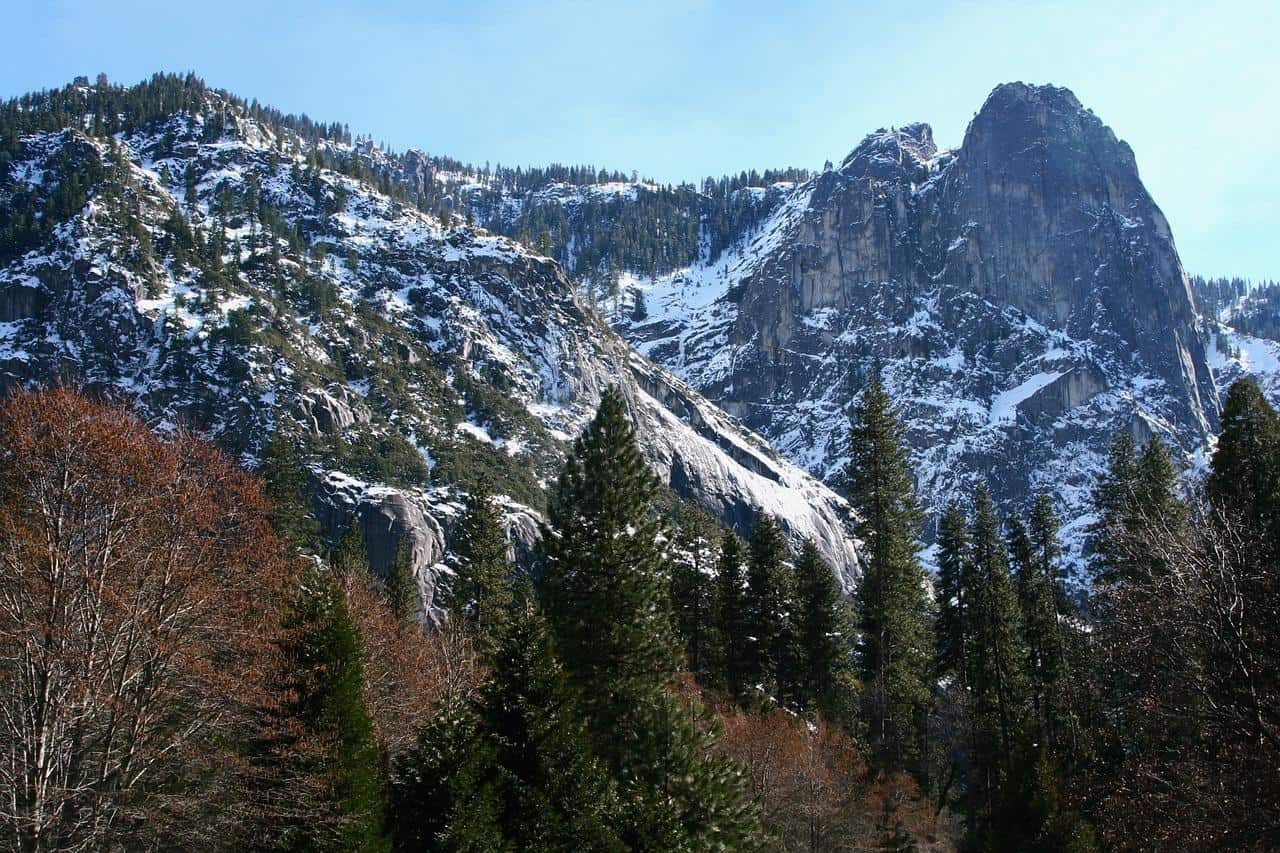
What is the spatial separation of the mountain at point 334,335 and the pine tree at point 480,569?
60.9 m

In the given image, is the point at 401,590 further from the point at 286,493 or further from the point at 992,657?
the point at 992,657

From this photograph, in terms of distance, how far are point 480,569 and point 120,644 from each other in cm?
2390

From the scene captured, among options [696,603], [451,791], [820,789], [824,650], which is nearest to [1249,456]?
[820,789]

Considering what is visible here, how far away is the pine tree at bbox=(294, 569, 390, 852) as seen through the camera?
19.7m

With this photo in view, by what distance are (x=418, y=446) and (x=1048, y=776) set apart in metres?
109

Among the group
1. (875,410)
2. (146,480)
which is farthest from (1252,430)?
(146,480)

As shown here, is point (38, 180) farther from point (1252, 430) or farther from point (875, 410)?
point (1252, 430)

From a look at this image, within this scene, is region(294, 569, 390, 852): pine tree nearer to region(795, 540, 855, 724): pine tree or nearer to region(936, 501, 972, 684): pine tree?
region(795, 540, 855, 724): pine tree

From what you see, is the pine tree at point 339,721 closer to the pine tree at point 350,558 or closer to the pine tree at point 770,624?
the pine tree at point 350,558

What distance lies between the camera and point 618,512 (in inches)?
1072

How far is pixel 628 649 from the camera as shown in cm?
2534

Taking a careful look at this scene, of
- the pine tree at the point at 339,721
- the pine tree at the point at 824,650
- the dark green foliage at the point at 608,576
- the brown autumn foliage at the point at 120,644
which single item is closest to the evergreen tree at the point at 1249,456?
the dark green foliage at the point at 608,576

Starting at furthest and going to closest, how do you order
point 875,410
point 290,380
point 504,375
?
1. point 504,375
2. point 290,380
3. point 875,410

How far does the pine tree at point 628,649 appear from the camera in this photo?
64.1ft
